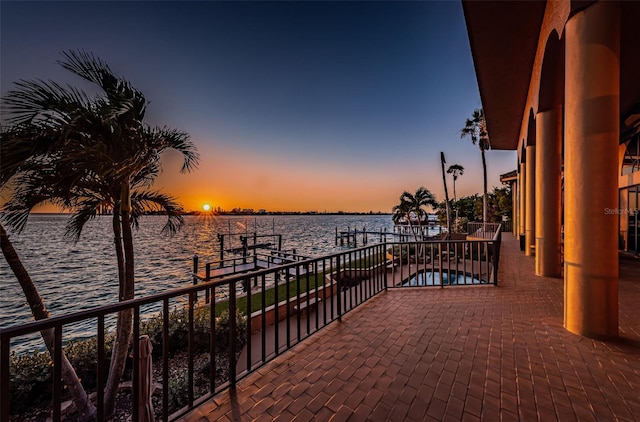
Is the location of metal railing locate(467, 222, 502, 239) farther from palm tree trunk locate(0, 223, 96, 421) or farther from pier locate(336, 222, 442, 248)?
palm tree trunk locate(0, 223, 96, 421)

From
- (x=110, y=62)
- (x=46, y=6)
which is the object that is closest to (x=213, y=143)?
(x=46, y=6)

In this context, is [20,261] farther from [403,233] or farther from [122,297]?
[403,233]

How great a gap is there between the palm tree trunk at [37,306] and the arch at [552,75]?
7.72 m

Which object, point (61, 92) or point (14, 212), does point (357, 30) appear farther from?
point (14, 212)

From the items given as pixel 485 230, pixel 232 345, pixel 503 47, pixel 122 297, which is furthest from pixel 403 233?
pixel 232 345

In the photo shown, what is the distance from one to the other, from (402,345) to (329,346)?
0.80 metres

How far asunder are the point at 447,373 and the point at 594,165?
8.99 ft

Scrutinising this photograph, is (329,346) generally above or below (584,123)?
below

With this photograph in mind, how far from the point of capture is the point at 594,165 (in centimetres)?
294

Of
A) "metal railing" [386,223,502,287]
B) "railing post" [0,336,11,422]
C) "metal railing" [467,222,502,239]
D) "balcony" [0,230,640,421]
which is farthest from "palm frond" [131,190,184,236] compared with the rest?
"metal railing" [467,222,502,239]

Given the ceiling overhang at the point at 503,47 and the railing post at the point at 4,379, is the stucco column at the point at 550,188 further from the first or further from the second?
the railing post at the point at 4,379

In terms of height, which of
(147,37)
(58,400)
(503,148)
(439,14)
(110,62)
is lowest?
(58,400)

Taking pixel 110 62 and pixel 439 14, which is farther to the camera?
pixel 439 14

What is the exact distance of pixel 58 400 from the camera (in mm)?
1368
